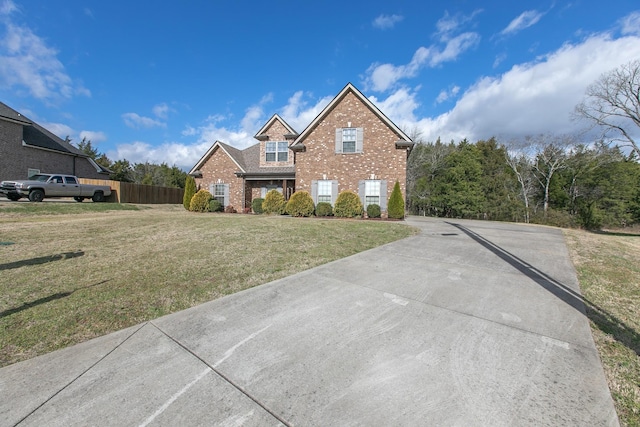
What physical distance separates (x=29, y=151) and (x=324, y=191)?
73.1 ft

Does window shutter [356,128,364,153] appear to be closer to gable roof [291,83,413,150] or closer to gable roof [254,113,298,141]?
gable roof [291,83,413,150]

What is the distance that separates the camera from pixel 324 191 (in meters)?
16.8

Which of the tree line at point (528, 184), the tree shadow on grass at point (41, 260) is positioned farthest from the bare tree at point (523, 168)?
the tree shadow on grass at point (41, 260)

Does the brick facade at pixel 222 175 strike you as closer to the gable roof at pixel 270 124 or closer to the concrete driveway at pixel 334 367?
the gable roof at pixel 270 124

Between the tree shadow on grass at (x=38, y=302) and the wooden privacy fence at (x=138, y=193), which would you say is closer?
the tree shadow on grass at (x=38, y=302)

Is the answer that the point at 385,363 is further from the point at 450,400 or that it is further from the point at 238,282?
the point at 238,282

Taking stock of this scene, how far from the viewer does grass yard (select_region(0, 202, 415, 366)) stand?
10.2 feet

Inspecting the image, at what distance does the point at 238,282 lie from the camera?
4.54 metres

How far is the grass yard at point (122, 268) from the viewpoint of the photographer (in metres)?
3.10

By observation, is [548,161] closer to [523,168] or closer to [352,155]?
[523,168]

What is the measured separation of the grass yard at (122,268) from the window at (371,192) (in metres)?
6.00

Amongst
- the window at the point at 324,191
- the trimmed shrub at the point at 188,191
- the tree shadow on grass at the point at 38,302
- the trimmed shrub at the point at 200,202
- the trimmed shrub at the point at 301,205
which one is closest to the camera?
the tree shadow on grass at the point at 38,302

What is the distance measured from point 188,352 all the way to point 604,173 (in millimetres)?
41845

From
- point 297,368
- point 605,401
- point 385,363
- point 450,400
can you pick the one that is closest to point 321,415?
point 297,368
